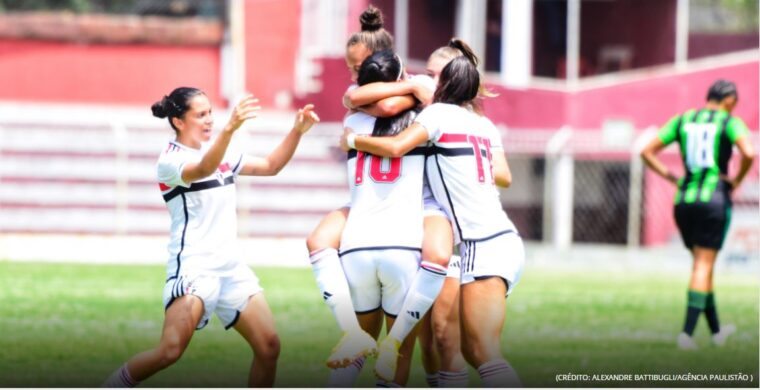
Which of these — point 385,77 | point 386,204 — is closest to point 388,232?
point 386,204

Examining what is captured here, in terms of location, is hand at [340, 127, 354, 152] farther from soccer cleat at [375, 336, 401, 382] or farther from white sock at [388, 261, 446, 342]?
soccer cleat at [375, 336, 401, 382]

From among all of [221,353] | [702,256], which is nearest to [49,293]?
[221,353]

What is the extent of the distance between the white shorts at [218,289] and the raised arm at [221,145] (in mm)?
606

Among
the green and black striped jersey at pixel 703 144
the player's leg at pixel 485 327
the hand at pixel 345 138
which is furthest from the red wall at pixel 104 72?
the player's leg at pixel 485 327

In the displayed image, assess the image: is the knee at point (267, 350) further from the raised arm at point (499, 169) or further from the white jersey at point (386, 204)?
the raised arm at point (499, 169)

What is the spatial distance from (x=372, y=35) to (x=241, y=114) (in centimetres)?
116

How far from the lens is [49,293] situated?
47.4 feet

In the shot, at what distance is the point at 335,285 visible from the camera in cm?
770

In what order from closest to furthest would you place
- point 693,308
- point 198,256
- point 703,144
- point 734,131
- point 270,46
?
point 198,256
point 693,308
point 734,131
point 703,144
point 270,46

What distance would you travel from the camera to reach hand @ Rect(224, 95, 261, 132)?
7402mm

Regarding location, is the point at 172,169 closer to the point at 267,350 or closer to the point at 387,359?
the point at 267,350

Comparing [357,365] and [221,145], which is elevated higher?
[221,145]

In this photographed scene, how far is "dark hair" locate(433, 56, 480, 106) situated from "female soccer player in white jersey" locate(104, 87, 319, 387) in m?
0.76

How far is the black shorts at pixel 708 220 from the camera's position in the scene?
39.2ft
